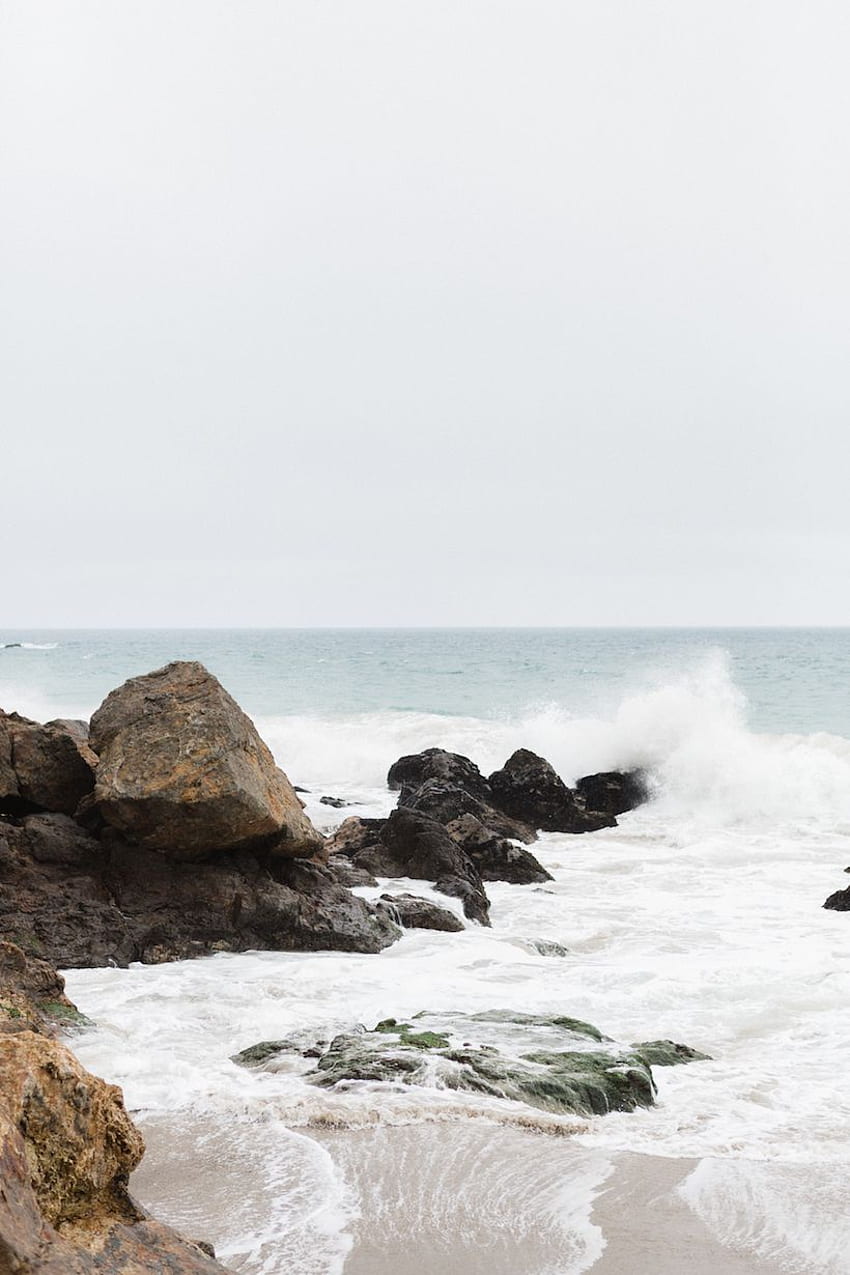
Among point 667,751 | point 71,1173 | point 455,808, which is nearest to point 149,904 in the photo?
point 71,1173

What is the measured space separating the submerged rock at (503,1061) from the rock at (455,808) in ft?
26.7

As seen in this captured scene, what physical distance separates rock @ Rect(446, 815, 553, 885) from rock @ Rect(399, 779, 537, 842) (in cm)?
140

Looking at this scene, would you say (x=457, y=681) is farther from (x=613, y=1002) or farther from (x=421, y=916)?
(x=613, y=1002)

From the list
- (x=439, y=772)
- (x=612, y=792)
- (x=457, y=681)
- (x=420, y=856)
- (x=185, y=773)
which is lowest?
(x=612, y=792)

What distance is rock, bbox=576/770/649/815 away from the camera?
63.3 feet

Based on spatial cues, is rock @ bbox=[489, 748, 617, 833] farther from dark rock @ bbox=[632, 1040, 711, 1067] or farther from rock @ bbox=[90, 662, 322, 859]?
dark rock @ bbox=[632, 1040, 711, 1067]

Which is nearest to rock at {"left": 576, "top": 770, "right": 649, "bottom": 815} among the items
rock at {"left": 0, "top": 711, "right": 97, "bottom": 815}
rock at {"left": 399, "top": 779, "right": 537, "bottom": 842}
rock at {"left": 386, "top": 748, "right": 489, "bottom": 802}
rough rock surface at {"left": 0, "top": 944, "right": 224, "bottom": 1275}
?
rock at {"left": 386, "top": 748, "right": 489, "bottom": 802}

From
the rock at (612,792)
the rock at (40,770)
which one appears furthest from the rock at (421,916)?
the rock at (612,792)

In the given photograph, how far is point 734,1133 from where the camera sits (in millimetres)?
5285

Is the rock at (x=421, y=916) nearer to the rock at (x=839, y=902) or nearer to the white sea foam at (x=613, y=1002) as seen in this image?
the white sea foam at (x=613, y=1002)

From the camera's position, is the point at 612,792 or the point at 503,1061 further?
the point at 612,792

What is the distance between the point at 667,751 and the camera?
2172 centimetres

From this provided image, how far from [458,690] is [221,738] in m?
40.8

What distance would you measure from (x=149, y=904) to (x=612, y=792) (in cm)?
1201
